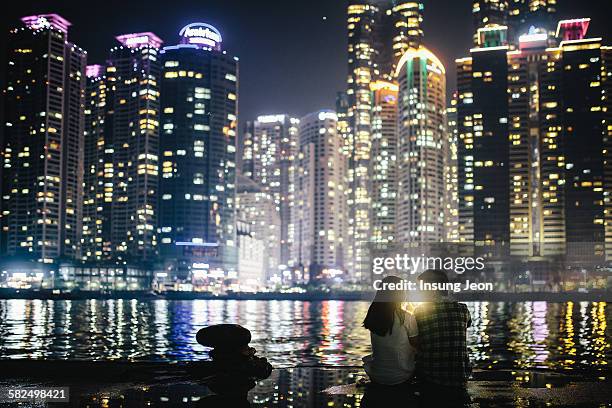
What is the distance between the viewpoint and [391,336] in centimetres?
1076

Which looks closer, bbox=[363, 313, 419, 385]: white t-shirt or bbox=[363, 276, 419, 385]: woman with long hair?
bbox=[363, 276, 419, 385]: woman with long hair

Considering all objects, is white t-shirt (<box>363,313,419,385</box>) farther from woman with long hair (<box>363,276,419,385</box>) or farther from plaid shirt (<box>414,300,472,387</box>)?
plaid shirt (<box>414,300,472,387</box>)

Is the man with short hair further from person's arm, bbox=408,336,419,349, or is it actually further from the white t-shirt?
the white t-shirt

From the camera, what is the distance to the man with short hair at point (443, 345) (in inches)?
417

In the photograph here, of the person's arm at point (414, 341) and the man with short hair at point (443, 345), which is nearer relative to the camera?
the man with short hair at point (443, 345)

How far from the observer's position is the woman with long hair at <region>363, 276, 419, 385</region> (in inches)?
417

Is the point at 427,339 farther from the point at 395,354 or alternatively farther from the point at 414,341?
the point at 395,354

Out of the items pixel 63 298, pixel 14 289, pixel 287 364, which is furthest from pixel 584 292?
pixel 287 364

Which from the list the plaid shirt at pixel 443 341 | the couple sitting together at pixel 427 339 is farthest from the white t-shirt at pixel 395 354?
the plaid shirt at pixel 443 341

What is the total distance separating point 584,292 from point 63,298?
135409 mm

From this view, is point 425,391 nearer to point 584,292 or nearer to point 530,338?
point 530,338

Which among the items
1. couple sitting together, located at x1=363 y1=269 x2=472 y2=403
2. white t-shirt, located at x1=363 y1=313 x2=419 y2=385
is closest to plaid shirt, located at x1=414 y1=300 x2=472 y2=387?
couple sitting together, located at x1=363 y1=269 x2=472 y2=403

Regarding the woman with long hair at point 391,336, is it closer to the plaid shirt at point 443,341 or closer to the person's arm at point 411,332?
the person's arm at point 411,332

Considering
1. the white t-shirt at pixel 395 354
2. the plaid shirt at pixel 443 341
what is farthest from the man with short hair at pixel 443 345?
the white t-shirt at pixel 395 354
